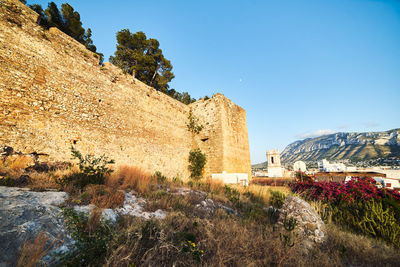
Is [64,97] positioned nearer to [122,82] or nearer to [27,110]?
[27,110]

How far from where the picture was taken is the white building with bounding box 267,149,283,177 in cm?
3430

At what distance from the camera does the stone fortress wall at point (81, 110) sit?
552cm

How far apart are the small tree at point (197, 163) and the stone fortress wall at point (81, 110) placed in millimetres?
381

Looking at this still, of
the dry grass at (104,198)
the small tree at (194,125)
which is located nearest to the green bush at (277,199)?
the dry grass at (104,198)

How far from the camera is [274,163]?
35.9 meters

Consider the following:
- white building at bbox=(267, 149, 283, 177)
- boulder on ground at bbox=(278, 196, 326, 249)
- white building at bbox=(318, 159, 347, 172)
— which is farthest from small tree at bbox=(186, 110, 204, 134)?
white building at bbox=(318, 159, 347, 172)

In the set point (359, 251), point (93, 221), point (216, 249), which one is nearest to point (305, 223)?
point (359, 251)

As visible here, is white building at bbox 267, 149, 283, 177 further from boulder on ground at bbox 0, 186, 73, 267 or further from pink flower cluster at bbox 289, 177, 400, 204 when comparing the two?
boulder on ground at bbox 0, 186, 73, 267

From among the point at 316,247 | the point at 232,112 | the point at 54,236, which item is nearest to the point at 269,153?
the point at 232,112

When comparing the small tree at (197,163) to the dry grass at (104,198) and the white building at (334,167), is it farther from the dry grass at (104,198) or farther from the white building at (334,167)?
the white building at (334,167)

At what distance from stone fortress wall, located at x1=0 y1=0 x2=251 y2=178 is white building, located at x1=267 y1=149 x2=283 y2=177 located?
26.3 m

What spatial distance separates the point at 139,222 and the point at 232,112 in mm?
11926

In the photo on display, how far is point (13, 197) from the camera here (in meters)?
2.43

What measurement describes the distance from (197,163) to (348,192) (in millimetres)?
→ 8588
